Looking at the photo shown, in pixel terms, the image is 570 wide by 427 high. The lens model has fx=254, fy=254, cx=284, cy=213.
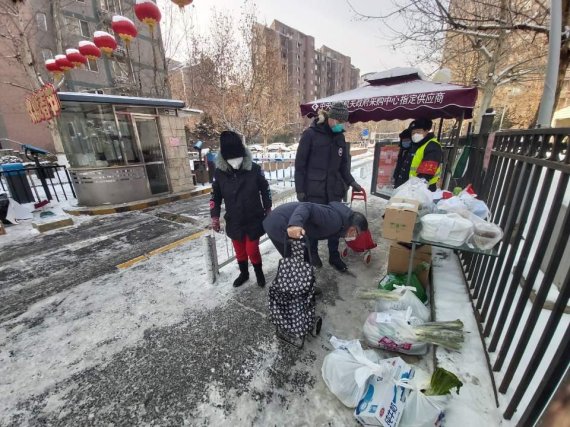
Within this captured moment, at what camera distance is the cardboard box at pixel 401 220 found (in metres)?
2.49

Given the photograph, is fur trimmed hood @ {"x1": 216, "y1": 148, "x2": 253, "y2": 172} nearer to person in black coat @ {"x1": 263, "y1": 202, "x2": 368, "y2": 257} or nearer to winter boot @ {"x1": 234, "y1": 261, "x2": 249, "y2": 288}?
person in black coat @ {"x1": 263, "y1": 202, "x2": 368, "y2": 257}

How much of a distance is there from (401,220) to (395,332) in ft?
3.40

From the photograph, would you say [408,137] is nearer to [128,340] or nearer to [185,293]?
[185,293]

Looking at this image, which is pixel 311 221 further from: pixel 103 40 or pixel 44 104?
pixel 103 40

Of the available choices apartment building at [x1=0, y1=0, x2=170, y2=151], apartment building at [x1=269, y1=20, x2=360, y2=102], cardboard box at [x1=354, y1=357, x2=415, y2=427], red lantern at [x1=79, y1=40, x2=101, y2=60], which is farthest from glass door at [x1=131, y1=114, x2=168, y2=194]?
apartment building at [x1=269, y1=20, x2=360, y2=102]

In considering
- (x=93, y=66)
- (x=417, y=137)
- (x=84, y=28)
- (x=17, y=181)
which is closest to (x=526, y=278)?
(x=417, y=137)

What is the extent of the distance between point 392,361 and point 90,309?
3.47 m

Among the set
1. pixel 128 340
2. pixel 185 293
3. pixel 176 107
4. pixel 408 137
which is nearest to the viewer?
pixel 128 340

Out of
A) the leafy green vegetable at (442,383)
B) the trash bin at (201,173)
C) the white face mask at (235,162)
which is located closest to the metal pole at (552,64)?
the leafy green vegetable at (442,383)

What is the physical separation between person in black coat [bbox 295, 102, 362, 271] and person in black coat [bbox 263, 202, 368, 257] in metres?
0.71

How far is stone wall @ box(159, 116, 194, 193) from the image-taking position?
8.52 meters

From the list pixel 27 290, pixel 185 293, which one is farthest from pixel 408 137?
pixel 27 290

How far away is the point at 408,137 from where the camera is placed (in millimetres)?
4582

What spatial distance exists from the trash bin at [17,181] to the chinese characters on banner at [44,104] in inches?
60.9
